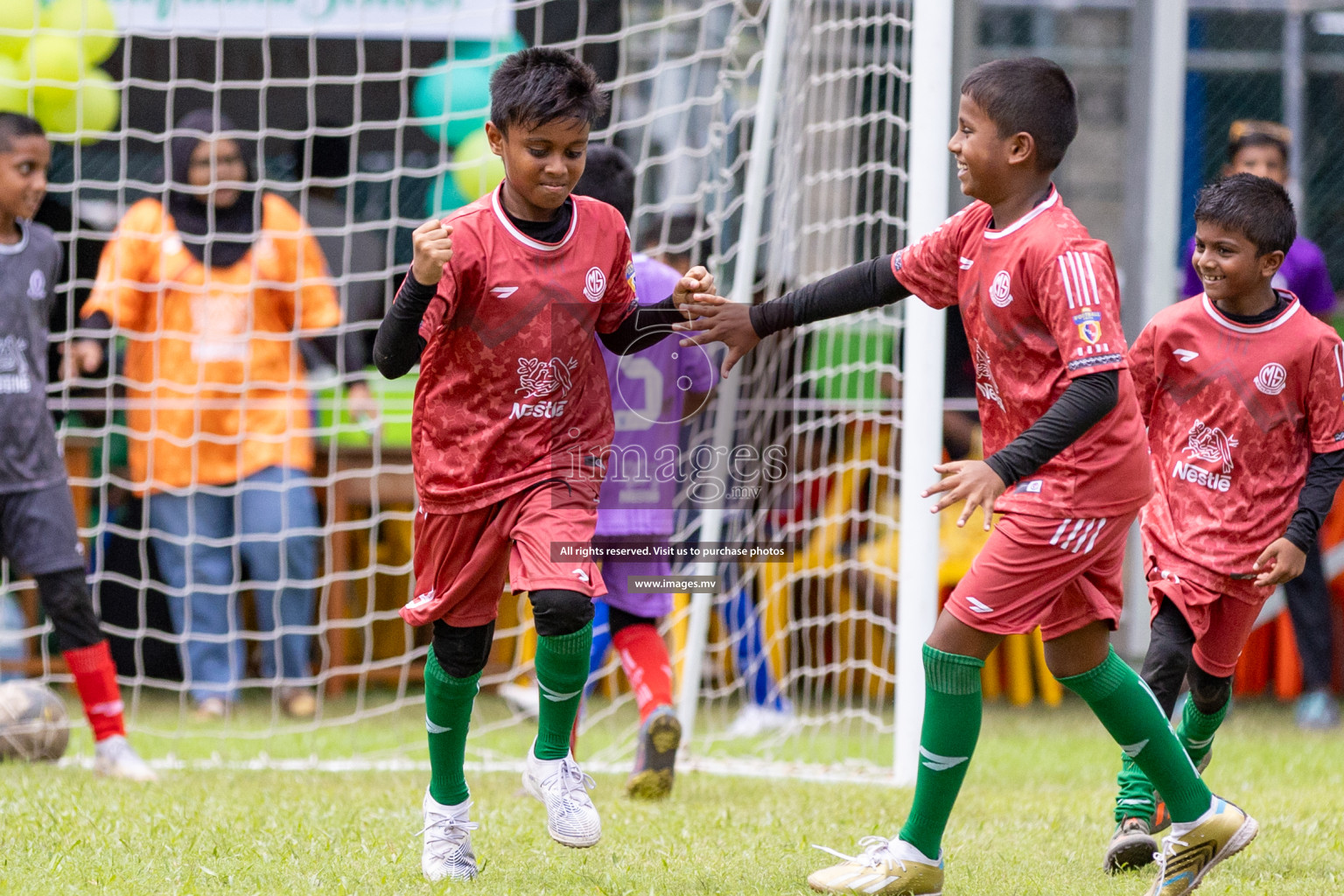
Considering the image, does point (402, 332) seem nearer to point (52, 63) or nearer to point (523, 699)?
point (523, 699)

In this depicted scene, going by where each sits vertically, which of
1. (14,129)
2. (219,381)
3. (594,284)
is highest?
(14,129)

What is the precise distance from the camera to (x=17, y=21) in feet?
18.5

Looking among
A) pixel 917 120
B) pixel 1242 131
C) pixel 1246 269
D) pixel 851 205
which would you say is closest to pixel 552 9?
pixel 851 205

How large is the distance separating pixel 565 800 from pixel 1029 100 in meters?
1.72

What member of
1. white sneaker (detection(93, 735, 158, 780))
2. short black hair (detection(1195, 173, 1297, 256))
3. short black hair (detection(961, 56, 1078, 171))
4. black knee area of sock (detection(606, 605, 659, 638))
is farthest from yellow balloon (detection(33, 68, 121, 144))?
short black hair (detection(1195, 173, 1297, 256))

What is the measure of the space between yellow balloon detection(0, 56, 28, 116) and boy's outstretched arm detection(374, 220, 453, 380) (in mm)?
3432

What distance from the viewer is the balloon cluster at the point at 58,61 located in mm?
5652

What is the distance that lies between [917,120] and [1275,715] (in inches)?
134

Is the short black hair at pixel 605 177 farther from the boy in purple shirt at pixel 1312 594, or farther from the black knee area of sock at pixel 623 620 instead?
the boy in purple shirt at pixel 1312 594

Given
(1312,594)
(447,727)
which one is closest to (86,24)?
(447,727)

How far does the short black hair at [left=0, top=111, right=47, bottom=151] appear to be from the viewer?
4.40 m

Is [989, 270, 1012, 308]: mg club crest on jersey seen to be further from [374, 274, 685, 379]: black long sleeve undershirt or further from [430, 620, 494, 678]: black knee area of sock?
[430, 620, 494, 678]: black knee area of sock

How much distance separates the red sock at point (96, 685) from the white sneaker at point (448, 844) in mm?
1832

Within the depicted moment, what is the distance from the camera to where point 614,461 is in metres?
4.55
